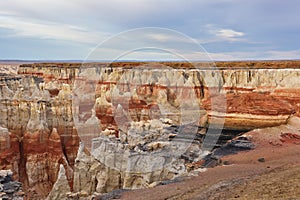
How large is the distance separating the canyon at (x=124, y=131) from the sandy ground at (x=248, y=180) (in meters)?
1.57

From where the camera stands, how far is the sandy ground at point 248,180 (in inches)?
330

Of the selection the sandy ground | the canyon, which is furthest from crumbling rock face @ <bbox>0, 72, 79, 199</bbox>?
the sandy ground

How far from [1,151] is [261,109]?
49.9ft

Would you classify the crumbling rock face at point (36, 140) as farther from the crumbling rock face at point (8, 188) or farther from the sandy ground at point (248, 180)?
the sandy ground at point (248, 180)

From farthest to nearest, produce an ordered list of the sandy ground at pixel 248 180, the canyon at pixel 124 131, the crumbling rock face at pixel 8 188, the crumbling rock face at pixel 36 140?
1. the crumbling rock face at pixel 36 140
2. the canyon at pixel 124 131
3. the crumbling rock face at pixel 8 188
4. the sandy ground at pixel 248 180

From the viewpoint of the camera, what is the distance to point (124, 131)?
23.0m

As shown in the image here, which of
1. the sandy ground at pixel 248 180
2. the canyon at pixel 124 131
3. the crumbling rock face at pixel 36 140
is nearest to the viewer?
the sandy ground at pixel 248 180

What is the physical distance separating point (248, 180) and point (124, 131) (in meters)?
13.8

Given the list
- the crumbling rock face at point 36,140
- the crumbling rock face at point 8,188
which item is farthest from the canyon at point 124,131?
the crumbling rock face at point 8,188

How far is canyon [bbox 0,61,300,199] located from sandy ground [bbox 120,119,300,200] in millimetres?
1573

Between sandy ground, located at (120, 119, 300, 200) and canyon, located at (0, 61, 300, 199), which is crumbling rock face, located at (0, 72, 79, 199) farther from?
sandy ground, located at (120, 119, 300, 200)

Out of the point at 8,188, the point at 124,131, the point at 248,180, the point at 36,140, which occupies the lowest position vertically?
the point at 36,140

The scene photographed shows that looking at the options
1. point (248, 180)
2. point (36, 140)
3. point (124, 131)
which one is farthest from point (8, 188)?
point (124, 131)

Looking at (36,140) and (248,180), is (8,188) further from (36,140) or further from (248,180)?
(36,140)
